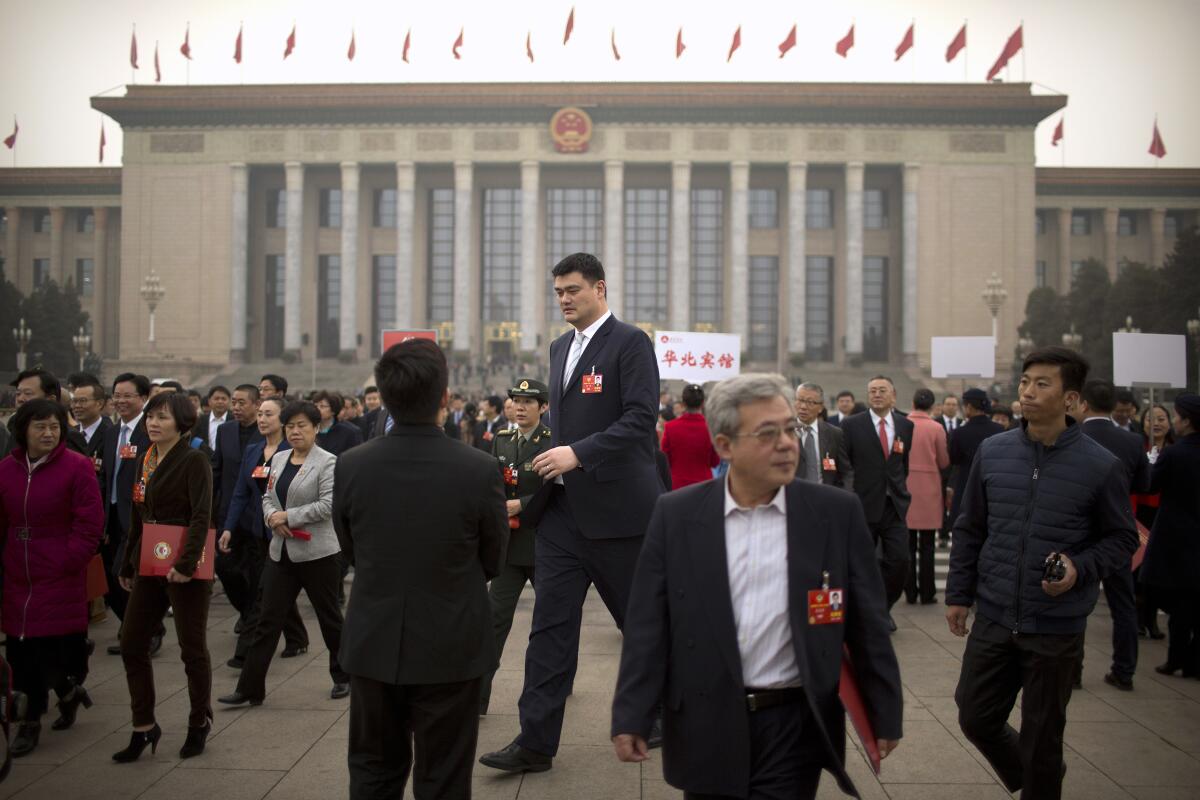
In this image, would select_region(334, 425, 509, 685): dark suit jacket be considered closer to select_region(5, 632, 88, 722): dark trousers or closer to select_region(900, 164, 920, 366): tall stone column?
select_region(5, 632, 88, 722): dark trousers

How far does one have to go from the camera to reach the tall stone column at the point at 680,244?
5125 cm

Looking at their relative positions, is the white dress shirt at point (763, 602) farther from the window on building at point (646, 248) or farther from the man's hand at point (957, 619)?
the window on building at point (646, 248)

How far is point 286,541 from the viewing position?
6.14m

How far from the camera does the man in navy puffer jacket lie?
13.0 ft

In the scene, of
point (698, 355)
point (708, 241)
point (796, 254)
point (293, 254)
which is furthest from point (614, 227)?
point (698, 355)

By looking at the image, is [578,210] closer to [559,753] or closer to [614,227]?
[614,227]

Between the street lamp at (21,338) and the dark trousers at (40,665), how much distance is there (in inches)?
1650

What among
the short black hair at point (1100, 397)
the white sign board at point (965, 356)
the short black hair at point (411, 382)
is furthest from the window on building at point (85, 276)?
the short black hair at point (411, 382)

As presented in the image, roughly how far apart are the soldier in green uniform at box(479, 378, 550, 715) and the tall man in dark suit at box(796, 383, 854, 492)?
9.00 feet

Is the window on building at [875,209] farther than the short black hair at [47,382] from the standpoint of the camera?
Yes

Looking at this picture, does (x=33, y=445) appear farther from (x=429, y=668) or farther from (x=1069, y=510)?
(x=1069, y=510)

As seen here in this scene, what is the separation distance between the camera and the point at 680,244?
169 feet

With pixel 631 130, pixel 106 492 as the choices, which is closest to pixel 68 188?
pixel 631 130

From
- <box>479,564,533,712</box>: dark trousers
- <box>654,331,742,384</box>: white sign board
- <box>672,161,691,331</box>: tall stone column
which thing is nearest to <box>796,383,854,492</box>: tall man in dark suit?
<box>479,564,533,712</box>: dark trousers
